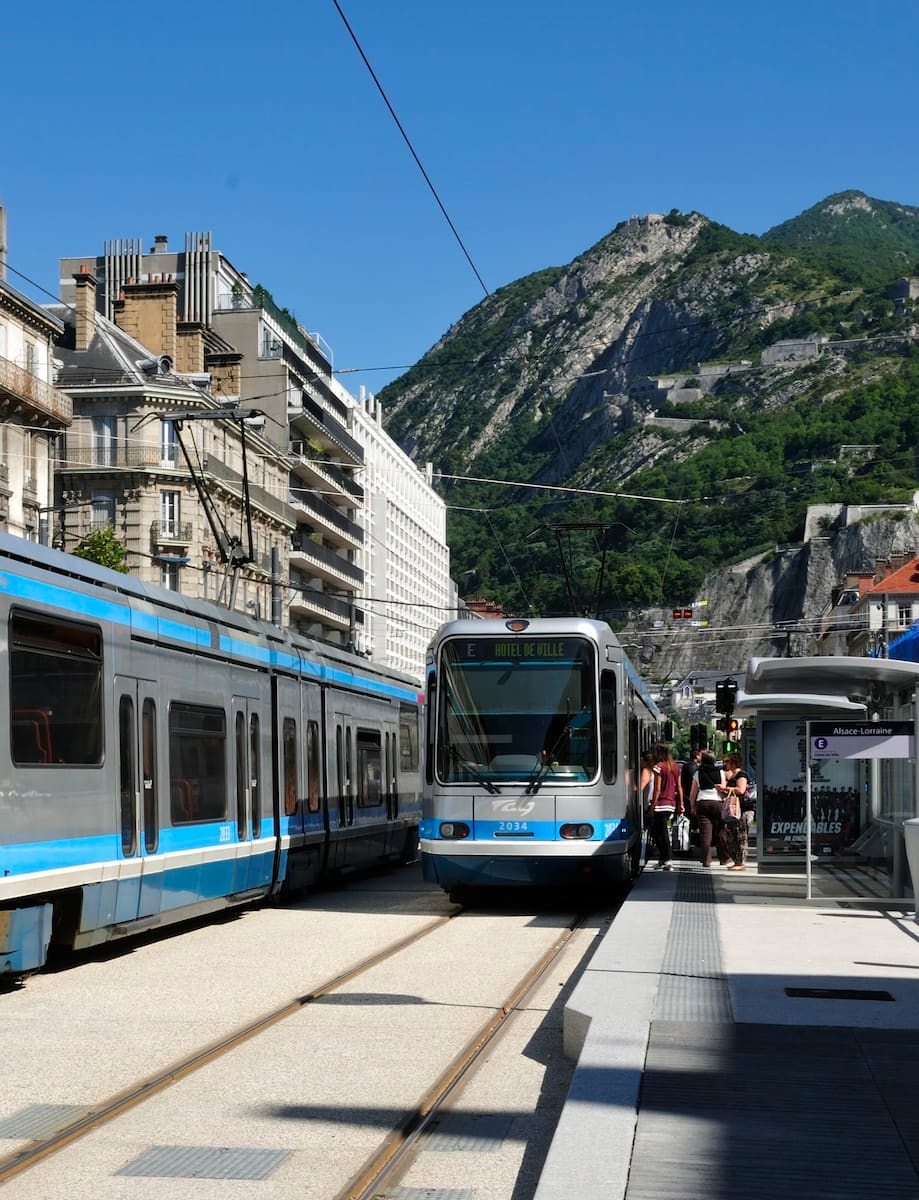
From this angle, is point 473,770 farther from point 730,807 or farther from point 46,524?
point 46,524

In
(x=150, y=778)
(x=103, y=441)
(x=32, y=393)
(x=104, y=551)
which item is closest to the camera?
(x=150, y=778)

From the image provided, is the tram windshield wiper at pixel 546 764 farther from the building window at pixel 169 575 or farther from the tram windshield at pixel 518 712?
the building window at pixel 169 575

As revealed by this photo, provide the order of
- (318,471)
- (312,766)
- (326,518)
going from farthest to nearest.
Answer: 1. (326,518)
2. (318,471)
3. (312,766)

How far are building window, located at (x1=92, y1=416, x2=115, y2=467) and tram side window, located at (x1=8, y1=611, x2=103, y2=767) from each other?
4333 cm

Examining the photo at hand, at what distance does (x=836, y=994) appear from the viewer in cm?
999

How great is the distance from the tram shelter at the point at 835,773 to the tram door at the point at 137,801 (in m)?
6.22

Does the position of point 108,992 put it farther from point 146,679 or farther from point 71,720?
point 146,679

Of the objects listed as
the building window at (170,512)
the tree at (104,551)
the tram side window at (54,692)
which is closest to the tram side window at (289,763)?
the tram side window at (54,692)

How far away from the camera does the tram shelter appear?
16031mm

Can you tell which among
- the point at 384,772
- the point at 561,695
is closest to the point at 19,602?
the point at 561,695

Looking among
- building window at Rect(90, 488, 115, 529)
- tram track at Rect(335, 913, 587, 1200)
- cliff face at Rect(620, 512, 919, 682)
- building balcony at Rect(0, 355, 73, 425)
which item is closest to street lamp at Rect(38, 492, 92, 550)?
building window at Rect(90, 488, 115, 529)

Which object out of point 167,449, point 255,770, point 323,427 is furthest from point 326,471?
point 255,770

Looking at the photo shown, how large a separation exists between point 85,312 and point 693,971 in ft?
162

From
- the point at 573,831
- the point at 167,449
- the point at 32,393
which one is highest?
the point at 167,449
